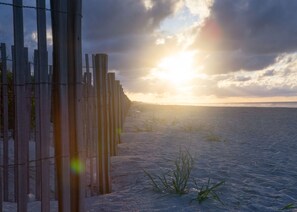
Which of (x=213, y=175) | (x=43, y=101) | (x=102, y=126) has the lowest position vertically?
(x=213, y=175)

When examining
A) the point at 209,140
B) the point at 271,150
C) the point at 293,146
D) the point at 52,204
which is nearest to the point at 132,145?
the point at 209,140

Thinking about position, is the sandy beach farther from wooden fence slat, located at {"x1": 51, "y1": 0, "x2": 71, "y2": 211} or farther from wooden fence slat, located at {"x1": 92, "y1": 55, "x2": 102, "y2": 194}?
wooden fence slat, located at {"x1": 51, "y1": 0, "x2": 71, "y2": 211}

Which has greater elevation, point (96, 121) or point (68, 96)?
point (68, 96)

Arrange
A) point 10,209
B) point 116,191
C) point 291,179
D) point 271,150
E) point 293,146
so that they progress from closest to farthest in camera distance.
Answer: point 10,209 → point 116,191 → point 291,179 → point 271,150 → point 293,146

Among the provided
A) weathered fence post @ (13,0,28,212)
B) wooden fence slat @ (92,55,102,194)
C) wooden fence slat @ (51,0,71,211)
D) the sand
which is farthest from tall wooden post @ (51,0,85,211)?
wooden fence slat @ (92,55,102,194)

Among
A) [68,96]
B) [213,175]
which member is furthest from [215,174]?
[68,96]

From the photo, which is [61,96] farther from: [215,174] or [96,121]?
[215,174]

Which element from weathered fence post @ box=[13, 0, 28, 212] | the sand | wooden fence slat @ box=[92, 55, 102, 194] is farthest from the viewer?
wooden fence slat @ box=[92, 55, 102, 194]

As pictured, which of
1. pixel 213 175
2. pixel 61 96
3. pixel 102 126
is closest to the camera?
pixel 61 96

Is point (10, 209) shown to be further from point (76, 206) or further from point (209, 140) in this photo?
point (209, 140)

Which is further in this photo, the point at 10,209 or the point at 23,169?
the point at 10,209

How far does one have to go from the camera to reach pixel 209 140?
1058cm

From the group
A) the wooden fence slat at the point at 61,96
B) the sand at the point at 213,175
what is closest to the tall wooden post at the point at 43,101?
the wooden fence slat at the point at 61,96

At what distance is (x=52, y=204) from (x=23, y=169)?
1471 millimetres
